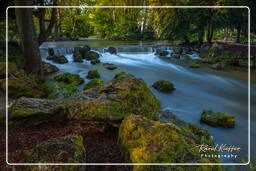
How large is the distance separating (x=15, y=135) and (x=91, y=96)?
1.25 metres

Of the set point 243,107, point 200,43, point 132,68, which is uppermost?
point 200,43

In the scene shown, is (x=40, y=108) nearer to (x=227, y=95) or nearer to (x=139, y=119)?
(x=139, y=119)

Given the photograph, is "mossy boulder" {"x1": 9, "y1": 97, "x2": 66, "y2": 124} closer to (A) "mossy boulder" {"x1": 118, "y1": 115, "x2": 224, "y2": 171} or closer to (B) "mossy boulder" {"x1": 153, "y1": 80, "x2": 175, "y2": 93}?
(A) "mossy boulder" {"x1": 118, "y1": 115, "x2": 224, "y2": 171}

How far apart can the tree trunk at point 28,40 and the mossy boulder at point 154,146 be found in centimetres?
615

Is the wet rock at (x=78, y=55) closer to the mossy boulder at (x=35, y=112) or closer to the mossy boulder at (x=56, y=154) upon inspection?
the mossy boulder at (x=35, y=112)

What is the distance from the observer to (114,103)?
9.23 ft

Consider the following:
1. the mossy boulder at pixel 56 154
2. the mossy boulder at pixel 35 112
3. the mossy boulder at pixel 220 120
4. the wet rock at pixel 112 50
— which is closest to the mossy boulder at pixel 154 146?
the mossy boulder at pixel 56 154

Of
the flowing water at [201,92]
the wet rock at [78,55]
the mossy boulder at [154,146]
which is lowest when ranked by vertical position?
the flowing water at [201,92]

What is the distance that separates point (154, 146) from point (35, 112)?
185 centimetres

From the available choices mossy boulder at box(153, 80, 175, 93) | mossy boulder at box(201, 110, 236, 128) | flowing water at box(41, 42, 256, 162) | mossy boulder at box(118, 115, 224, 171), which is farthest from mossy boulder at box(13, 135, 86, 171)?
mossy boulder at box(153, 80, 175, 93)

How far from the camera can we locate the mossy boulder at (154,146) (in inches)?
69.1

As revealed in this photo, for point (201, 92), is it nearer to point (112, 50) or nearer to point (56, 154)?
point (56, 154)

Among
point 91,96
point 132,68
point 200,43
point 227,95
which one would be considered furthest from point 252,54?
point 91,96

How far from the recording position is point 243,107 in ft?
21.5
